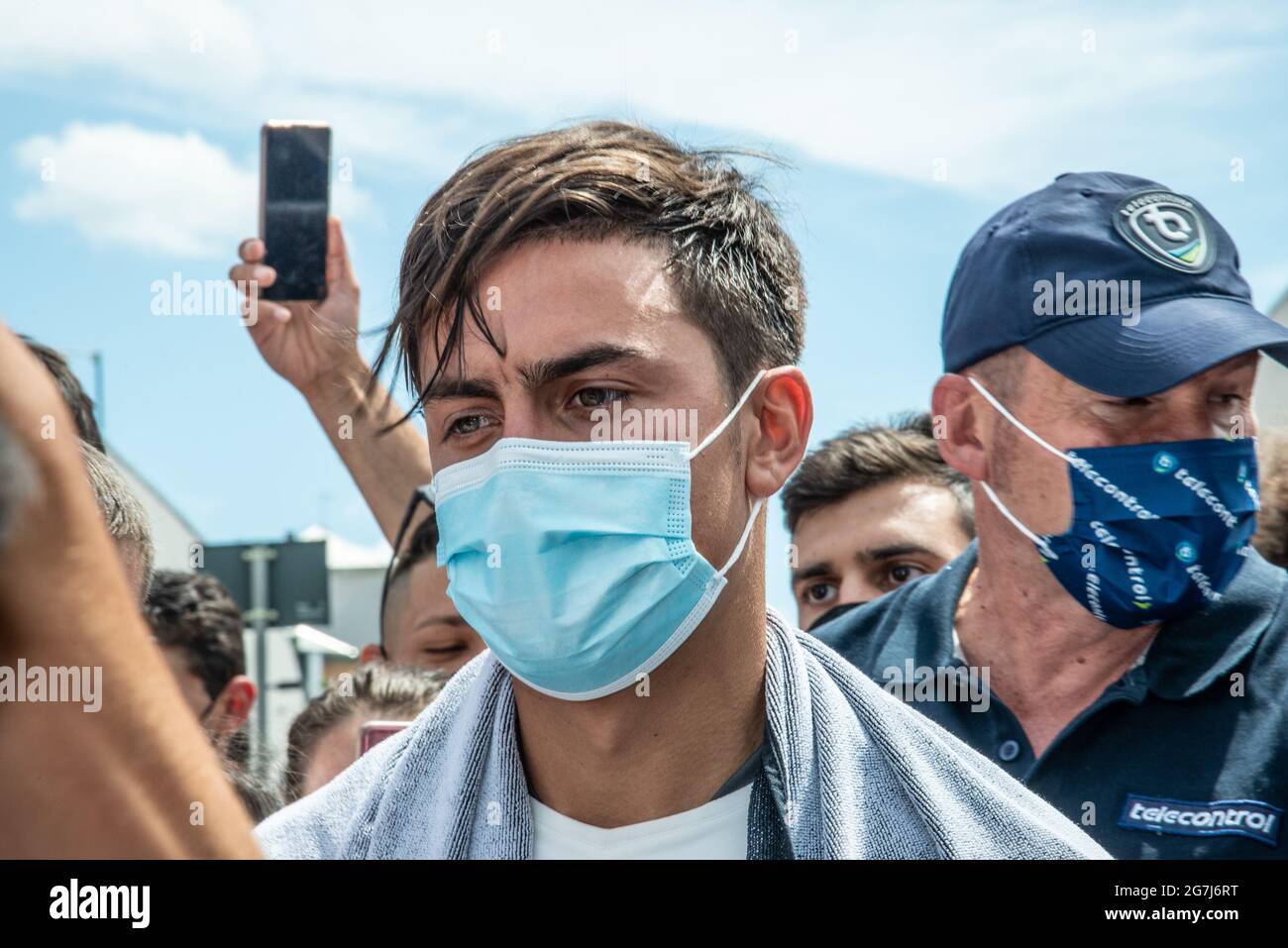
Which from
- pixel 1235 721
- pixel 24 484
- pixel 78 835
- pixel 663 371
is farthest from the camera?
pixel 1235 721

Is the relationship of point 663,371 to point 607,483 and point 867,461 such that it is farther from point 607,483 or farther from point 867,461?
point 867,461

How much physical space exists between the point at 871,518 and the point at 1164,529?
4.27 ft

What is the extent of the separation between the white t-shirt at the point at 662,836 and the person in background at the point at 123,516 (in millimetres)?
1128

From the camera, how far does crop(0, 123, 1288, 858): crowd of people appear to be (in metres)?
2.02

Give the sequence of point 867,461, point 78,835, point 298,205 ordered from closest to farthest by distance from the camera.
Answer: point 78,835 < point 298,205 < point 867,461

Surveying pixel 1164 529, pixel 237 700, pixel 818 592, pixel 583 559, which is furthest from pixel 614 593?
pixel 237 700

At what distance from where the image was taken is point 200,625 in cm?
434

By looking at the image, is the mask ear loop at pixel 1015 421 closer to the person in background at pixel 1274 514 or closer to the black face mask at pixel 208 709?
the person in background at pixel 1274 514

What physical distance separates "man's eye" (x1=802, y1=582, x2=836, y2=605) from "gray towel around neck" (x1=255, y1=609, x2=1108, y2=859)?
64.1 inches

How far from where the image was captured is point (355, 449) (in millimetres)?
3547

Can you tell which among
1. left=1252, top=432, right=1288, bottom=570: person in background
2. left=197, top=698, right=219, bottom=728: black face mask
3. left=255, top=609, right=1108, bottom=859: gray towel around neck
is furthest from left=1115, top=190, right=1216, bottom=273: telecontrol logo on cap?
left=197, top=698, right=219, bottom=728: black face mask
